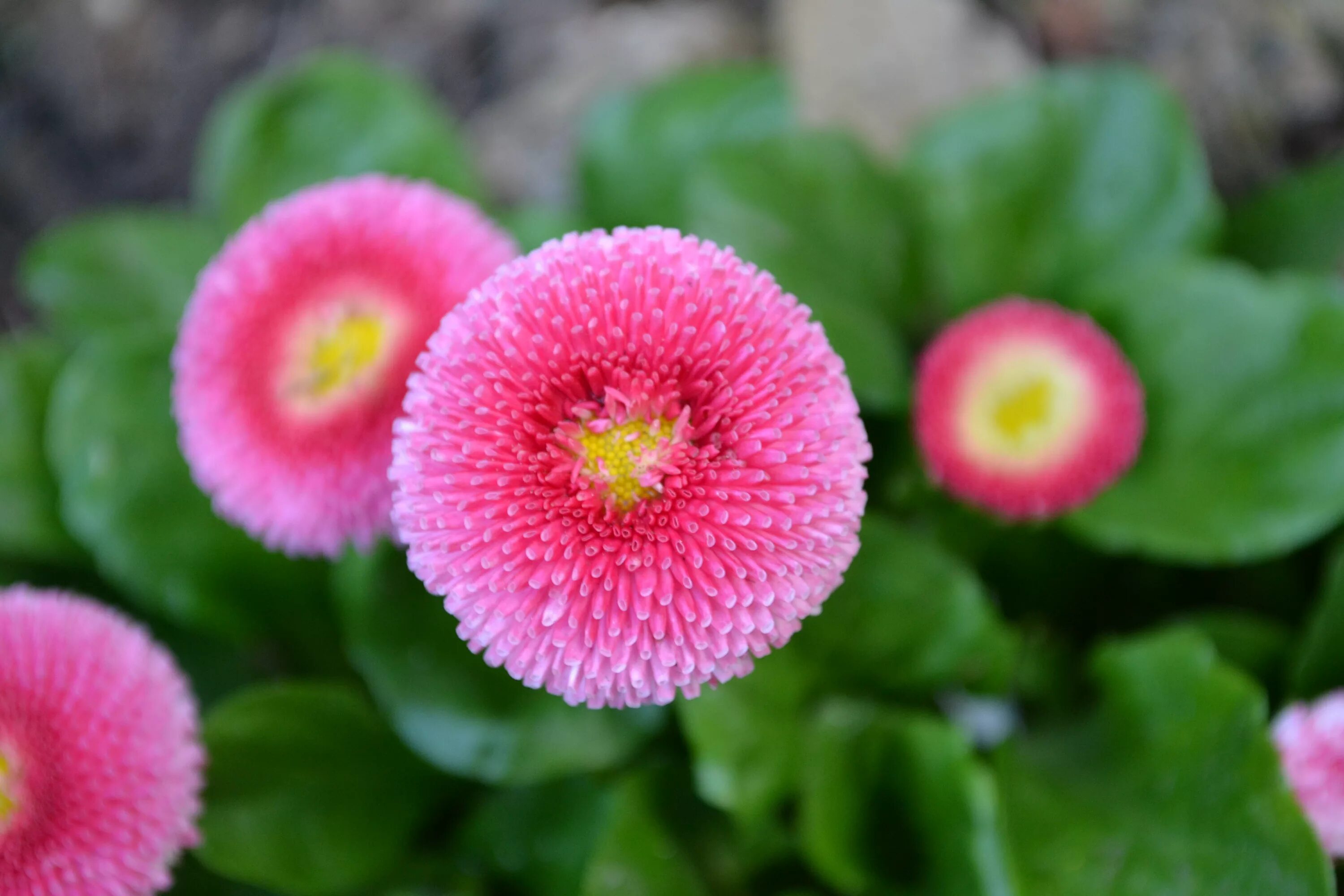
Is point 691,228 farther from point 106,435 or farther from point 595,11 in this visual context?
point 595,11

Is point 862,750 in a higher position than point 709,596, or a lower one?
lower

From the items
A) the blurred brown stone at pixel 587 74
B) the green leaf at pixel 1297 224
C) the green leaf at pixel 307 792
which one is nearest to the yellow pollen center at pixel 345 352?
the green leaf at pixel 307 792

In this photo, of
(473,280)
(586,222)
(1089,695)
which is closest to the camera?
(473,280)

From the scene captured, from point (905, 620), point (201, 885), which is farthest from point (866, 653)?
point (201, 885)

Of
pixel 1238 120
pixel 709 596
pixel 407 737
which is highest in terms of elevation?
pixel 709 596

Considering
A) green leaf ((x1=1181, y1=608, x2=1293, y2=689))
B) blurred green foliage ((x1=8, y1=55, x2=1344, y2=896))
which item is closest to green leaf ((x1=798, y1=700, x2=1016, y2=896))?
blurred green foliage ((x1=8, y1=55, x2=1344, y2=896))

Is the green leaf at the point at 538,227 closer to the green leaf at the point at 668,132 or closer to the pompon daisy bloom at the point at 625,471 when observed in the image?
the green leaf at the point at 668,132

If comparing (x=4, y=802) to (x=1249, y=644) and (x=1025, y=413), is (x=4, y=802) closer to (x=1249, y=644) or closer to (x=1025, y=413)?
(x=1025, y=413)

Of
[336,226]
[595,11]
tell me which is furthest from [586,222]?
[595,11]
